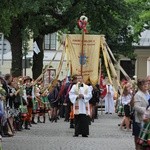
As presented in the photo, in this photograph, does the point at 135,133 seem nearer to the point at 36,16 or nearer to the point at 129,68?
the point at 36,16

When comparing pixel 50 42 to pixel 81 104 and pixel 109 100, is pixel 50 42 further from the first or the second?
pixel 81 104

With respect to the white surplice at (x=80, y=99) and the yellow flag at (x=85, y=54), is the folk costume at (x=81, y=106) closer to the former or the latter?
the white surplice at (x=80, y=99)

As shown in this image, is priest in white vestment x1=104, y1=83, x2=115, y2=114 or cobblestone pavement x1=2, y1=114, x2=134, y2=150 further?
priest in white vestment x1=104, y1=83, x2=115, y2=114

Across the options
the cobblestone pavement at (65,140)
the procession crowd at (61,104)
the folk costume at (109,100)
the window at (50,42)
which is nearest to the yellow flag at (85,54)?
the procession crowd at (61,104)

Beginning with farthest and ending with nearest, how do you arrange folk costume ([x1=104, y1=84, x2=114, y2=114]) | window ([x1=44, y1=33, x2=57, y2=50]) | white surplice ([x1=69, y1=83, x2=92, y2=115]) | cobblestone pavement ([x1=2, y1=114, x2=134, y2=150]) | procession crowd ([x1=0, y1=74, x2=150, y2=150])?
window ([x1=44, y1=33, x2=57, y2=50]) < folk costume ([x1=104, y1=84, x2=114, y2=114]) < white surplice ([x1=69, y1=83, x2=92, y2=115]) < cobblestone pavement ([x1=2, y1=114, x2=134, y2=150]) < procession crowd ([x1=0, y1=74, x2=150, y2=150])

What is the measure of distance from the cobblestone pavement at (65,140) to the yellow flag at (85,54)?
15.3 feet

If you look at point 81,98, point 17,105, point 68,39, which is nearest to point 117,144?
point 81,98

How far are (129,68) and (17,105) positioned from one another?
4929 cm

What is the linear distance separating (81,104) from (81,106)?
0.20 feet

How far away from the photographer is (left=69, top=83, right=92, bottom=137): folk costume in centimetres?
2152

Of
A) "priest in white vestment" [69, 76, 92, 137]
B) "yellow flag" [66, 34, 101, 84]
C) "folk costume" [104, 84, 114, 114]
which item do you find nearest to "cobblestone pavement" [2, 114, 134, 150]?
"priest in white vestment" [69, 76, 92, 137]

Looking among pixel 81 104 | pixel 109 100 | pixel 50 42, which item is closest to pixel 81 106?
pixel 81 104

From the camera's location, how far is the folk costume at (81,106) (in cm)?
2152

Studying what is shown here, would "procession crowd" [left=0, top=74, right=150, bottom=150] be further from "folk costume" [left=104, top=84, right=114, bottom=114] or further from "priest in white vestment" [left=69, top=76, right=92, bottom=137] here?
"folk costume" [left=104, top=84, right=114, bottom=114]
